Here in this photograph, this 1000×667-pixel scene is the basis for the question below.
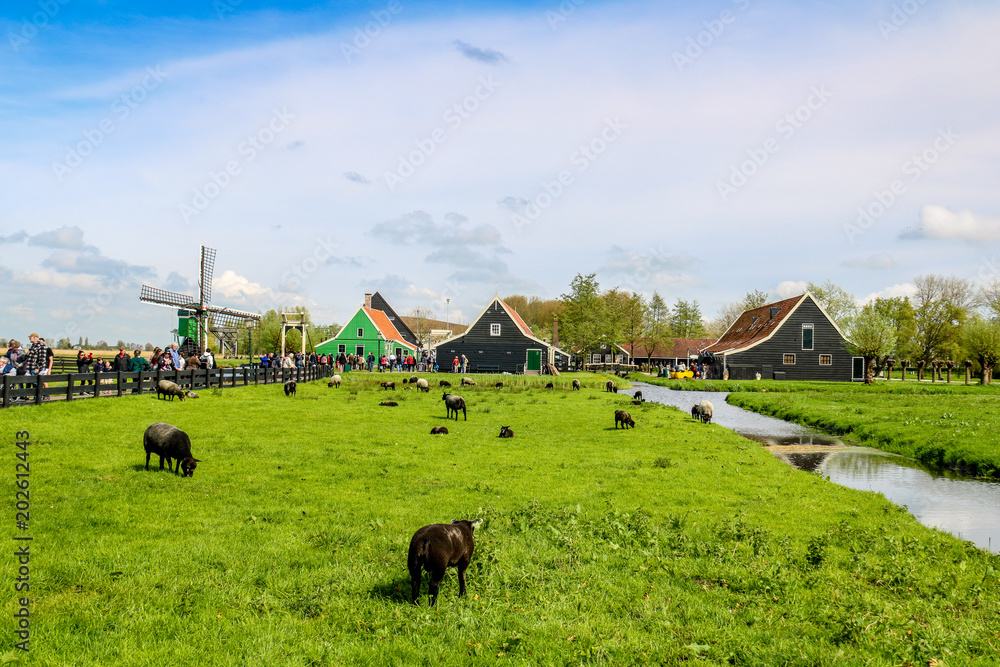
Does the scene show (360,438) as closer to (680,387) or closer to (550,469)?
(550,469)

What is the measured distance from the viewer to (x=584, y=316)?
81.2m

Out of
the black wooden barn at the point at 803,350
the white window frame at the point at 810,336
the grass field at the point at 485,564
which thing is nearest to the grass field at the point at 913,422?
the grass field at the point at 485,564

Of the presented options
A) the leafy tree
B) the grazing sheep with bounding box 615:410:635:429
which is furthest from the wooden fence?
the leafy tree

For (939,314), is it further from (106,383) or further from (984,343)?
(106,383)

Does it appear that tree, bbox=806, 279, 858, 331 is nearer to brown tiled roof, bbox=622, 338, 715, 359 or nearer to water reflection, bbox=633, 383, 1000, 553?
brown tiled roof, bbox=622, 338, 715, 359

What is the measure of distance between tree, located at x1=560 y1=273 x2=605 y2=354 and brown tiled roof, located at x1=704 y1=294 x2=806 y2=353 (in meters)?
15.4

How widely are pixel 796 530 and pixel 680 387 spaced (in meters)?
46.3

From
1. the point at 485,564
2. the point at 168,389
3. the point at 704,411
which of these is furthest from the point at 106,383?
the point at 704,411

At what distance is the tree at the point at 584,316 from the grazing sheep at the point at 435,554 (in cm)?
7400

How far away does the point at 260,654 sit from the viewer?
5.85 m

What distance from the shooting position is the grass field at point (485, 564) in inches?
246

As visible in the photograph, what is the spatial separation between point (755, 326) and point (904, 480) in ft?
196

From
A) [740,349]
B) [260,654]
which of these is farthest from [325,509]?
[740,349]

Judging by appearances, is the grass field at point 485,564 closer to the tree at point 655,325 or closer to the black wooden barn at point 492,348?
the black wooden barn at point 492,348
